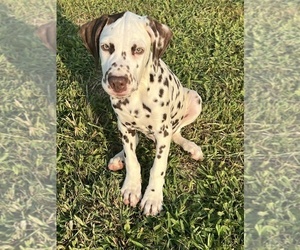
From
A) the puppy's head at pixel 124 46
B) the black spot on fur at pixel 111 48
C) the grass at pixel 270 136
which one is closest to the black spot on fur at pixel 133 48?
the puppy's head at pixel 124 46

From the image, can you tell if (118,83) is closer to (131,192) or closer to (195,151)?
(131,192)

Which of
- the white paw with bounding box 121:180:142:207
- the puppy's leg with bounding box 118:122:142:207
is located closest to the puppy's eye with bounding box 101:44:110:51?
the puppy's leg with bounding box 118:122:142:207

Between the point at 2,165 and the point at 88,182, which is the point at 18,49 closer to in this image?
the point at 2,165

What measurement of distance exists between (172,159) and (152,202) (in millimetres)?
705

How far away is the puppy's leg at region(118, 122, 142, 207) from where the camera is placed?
3990 millimetres

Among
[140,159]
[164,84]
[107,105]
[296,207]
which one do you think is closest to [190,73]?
[107,105]

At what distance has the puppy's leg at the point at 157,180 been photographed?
12.7ft

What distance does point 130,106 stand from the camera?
12.3 ft

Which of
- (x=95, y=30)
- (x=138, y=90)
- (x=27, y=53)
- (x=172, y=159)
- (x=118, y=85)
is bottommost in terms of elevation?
(x=172, y=159)

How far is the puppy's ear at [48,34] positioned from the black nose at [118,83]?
0.47 metres

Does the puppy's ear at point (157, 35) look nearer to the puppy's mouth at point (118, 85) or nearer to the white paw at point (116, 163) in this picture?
the puppy's mouth at point (118, 85)

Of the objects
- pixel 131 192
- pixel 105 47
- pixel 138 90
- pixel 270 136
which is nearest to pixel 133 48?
pixel 105 47

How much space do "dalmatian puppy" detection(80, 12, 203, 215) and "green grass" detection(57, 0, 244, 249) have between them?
14cm

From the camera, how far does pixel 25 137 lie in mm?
3334
